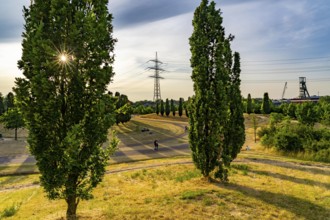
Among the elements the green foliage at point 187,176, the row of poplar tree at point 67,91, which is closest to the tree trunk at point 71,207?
the row of poplar tree at point 67,91

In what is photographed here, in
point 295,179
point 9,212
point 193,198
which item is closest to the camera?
point 9,212

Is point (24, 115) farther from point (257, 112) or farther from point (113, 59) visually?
point (257, 112)

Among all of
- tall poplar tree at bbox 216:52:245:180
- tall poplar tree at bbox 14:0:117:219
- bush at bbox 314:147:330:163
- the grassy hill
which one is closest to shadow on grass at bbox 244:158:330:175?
the grassy hill

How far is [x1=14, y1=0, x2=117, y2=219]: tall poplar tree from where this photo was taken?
30.5 feet

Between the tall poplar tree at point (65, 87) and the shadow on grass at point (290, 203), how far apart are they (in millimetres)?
9266

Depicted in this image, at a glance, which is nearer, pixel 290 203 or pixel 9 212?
pixel 9 212

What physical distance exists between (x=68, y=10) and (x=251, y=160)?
23328 millimetres

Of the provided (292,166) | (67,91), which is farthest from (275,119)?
(67,91)

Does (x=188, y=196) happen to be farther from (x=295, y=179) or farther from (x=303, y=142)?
(x=303, y=142)

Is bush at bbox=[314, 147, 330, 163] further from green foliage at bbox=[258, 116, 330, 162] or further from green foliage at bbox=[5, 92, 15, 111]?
green foliage at bbox=[5, 92, 15, 111]

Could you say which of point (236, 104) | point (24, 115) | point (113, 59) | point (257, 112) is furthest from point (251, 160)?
point (257, 112)

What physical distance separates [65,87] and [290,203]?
12243 millimetres

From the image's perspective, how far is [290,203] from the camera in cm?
1330

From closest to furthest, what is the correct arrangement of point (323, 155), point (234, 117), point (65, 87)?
1. point (65, 87)
2. point (234, 117)
3. point (323, 155)
